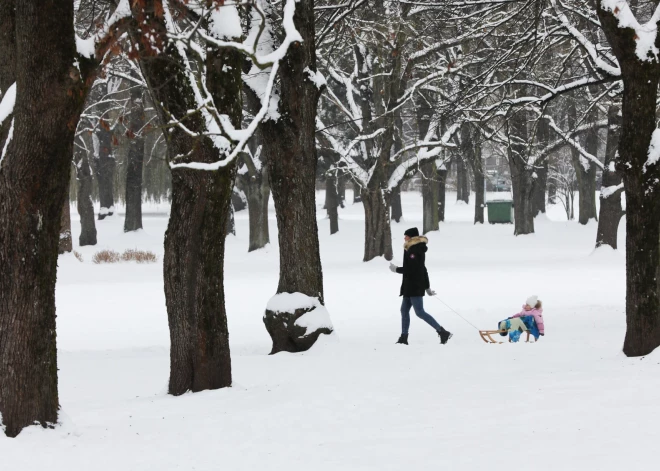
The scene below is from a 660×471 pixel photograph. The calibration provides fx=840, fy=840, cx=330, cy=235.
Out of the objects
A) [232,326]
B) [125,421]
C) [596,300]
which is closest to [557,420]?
[125,421]

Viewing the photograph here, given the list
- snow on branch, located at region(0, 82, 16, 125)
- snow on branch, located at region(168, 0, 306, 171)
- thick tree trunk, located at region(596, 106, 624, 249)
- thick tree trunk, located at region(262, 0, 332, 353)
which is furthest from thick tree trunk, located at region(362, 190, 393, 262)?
snow on branch, located at region(0, 82, 16, 125)

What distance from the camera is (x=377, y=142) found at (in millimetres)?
24266

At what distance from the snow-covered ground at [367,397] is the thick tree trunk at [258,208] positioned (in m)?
10.8

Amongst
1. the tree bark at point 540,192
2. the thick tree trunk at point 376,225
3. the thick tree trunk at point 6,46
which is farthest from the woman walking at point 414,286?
the tree bark at point 540,192

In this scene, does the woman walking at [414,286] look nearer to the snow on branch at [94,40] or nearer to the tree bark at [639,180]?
the tree bark at [639,180]

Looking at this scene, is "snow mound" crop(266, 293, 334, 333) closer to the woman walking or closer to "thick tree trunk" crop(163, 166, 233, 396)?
the woman walking

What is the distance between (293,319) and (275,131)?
95.2 inches

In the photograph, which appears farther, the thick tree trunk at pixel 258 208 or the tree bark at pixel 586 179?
the tree bark at pixel 586 179

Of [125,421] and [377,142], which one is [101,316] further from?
[377,142]

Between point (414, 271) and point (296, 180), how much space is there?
2.38 metres

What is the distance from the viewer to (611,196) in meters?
24.5

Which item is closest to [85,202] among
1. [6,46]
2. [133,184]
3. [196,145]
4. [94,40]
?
[133,184]

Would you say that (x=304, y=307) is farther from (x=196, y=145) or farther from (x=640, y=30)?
(x=640, y=30)

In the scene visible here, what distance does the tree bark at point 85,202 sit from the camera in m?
30.6
